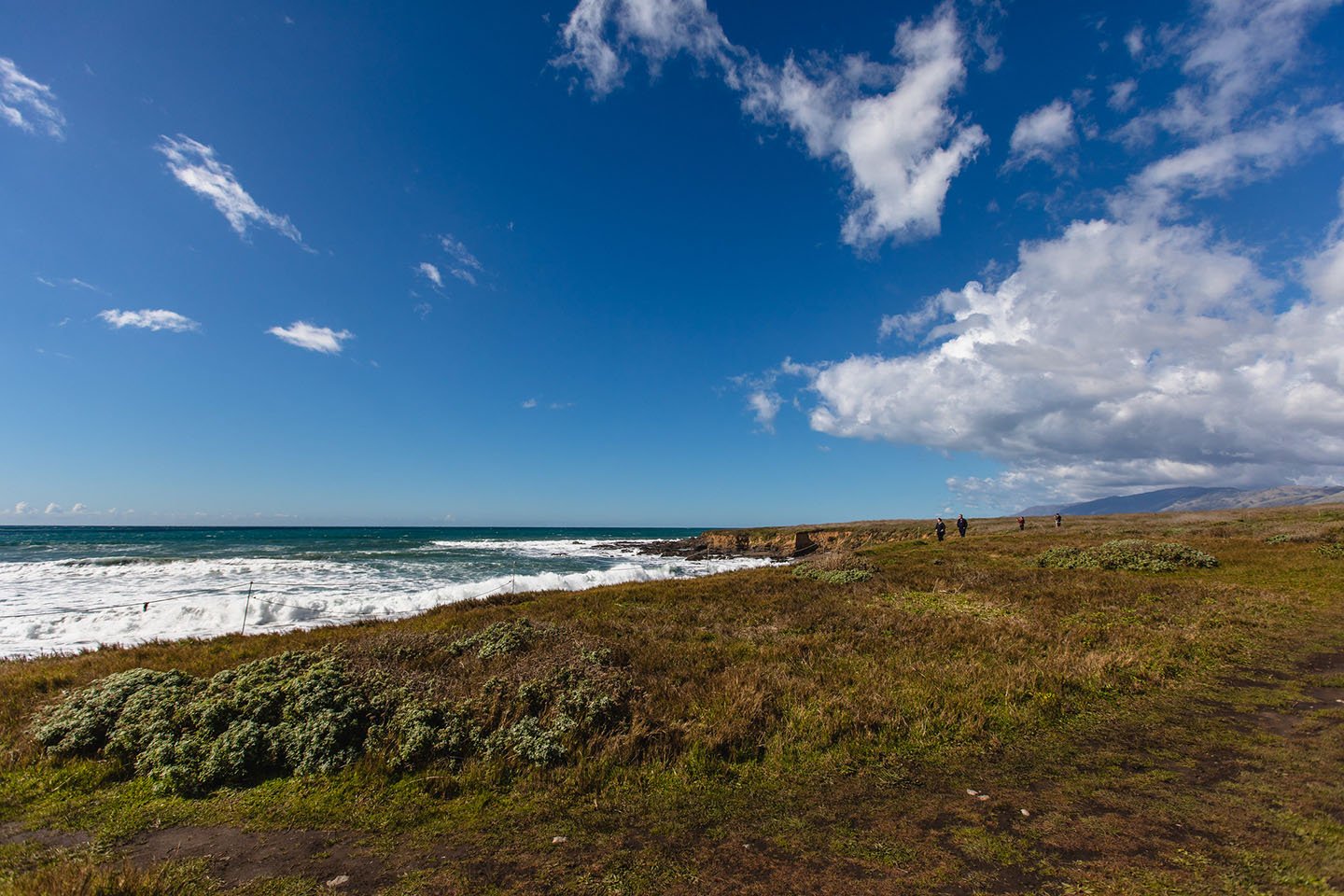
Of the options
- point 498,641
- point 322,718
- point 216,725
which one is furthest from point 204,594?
point 322,718

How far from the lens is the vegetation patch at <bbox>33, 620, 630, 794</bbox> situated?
7430 millimetres

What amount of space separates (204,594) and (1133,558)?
52.2m

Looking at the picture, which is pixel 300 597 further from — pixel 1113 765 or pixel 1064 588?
pixel 1064 588

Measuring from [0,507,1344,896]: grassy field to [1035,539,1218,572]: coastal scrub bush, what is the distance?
35.8 feet

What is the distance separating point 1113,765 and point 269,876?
1045 cm

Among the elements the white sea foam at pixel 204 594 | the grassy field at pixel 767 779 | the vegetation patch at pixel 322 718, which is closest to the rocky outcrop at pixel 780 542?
the white sea foam at pixel 204 594

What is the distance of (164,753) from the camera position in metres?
7.48

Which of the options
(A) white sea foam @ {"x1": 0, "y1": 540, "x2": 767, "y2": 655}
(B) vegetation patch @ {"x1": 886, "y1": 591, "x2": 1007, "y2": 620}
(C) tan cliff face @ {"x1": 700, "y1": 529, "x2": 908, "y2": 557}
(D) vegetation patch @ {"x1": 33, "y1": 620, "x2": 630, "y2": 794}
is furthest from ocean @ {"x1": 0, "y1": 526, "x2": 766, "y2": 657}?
(B) vegetation patch @ {"x1": 886, "y1": 591, "x2": 1007, "y2": 620}

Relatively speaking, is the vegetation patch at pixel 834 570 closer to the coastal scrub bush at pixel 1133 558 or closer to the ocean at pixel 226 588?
the coastal scrub bush at pixel 1133 558

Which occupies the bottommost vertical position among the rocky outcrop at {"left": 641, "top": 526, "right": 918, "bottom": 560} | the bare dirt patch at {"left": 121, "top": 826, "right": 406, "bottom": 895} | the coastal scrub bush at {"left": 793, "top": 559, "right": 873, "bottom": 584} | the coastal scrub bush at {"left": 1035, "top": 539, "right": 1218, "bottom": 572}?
the rocky outcrop at {"left": 641, "top": 526, "right": 918, "bottom": 560}

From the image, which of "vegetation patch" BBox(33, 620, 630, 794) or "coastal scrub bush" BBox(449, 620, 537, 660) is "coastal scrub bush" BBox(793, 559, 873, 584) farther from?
"vegetation patch" BBox(33, 620, 630, 794)

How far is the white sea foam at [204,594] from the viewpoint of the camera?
71.6 ft

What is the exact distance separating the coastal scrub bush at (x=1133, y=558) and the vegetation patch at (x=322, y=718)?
26.0 m

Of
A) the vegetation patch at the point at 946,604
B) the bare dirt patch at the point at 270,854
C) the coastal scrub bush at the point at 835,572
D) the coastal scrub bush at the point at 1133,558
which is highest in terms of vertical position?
the coastal scrub bush at the point at 1133,558
